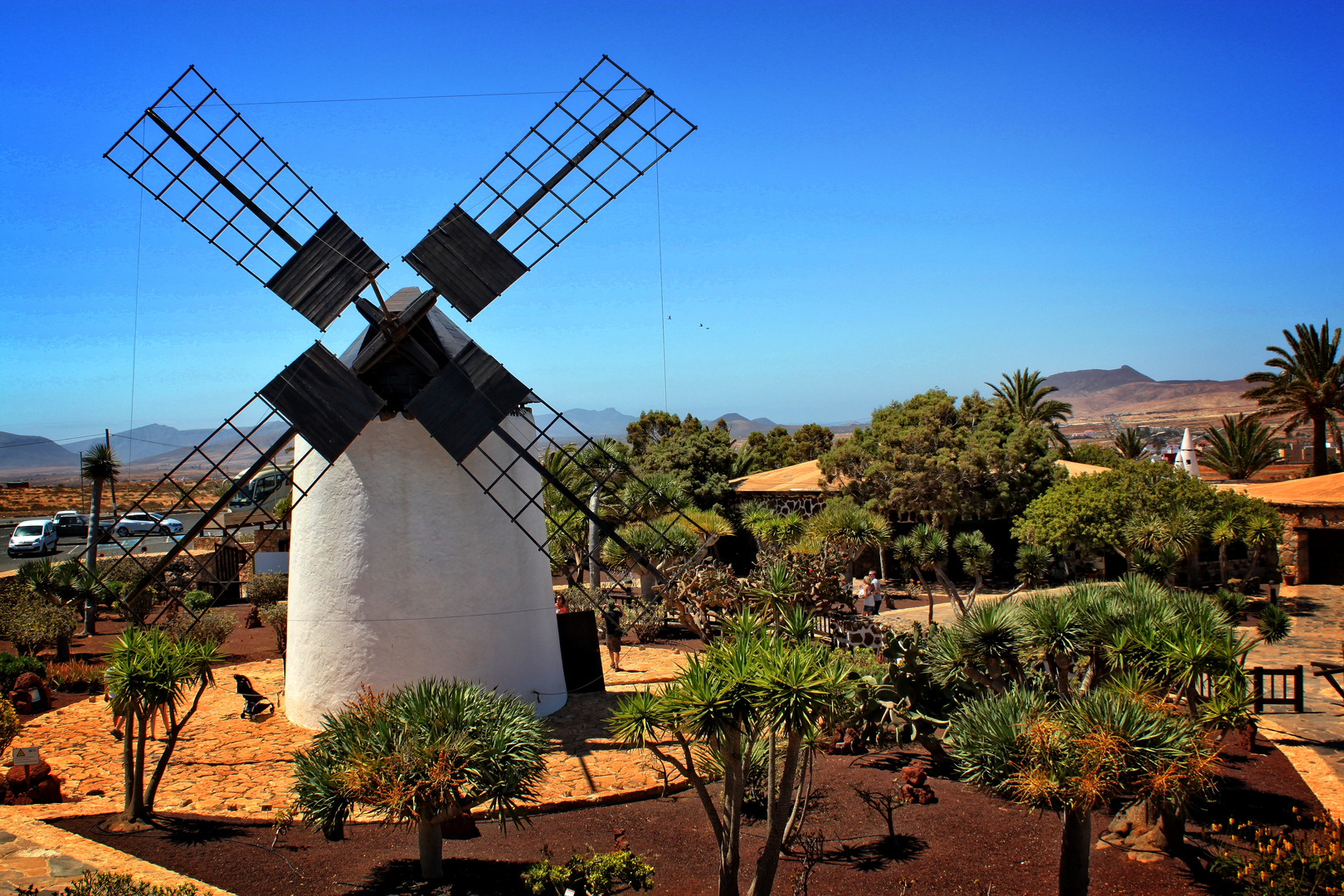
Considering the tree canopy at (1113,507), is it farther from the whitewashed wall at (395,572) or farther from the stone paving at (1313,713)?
the whitewashed wall at (395,572)

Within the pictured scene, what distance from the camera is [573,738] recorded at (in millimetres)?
10805

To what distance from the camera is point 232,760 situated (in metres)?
10.2

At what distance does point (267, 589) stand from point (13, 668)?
1001cm

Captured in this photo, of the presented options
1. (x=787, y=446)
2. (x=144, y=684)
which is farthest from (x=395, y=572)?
(x=787, y=446)

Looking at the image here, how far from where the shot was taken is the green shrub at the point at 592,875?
6641mm

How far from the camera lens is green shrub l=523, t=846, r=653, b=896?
21.8 ft

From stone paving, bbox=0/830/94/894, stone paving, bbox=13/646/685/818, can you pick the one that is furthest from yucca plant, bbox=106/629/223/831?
stone paving, bbox=0/830/94/894

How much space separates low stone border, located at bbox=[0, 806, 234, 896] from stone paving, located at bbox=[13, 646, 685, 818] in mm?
440

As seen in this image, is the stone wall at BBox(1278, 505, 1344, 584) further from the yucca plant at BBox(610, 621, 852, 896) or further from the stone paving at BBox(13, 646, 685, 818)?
the yucca plant at BBox(610, 621, 852, 896)

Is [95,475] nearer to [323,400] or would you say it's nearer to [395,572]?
[323,400]

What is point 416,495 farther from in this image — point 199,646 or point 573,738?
point 573,738

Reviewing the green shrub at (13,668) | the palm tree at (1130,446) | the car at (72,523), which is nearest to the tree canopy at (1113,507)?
the green shrub at (13,668)

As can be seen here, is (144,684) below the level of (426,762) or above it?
above

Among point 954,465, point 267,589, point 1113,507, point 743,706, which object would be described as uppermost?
point 954,465
